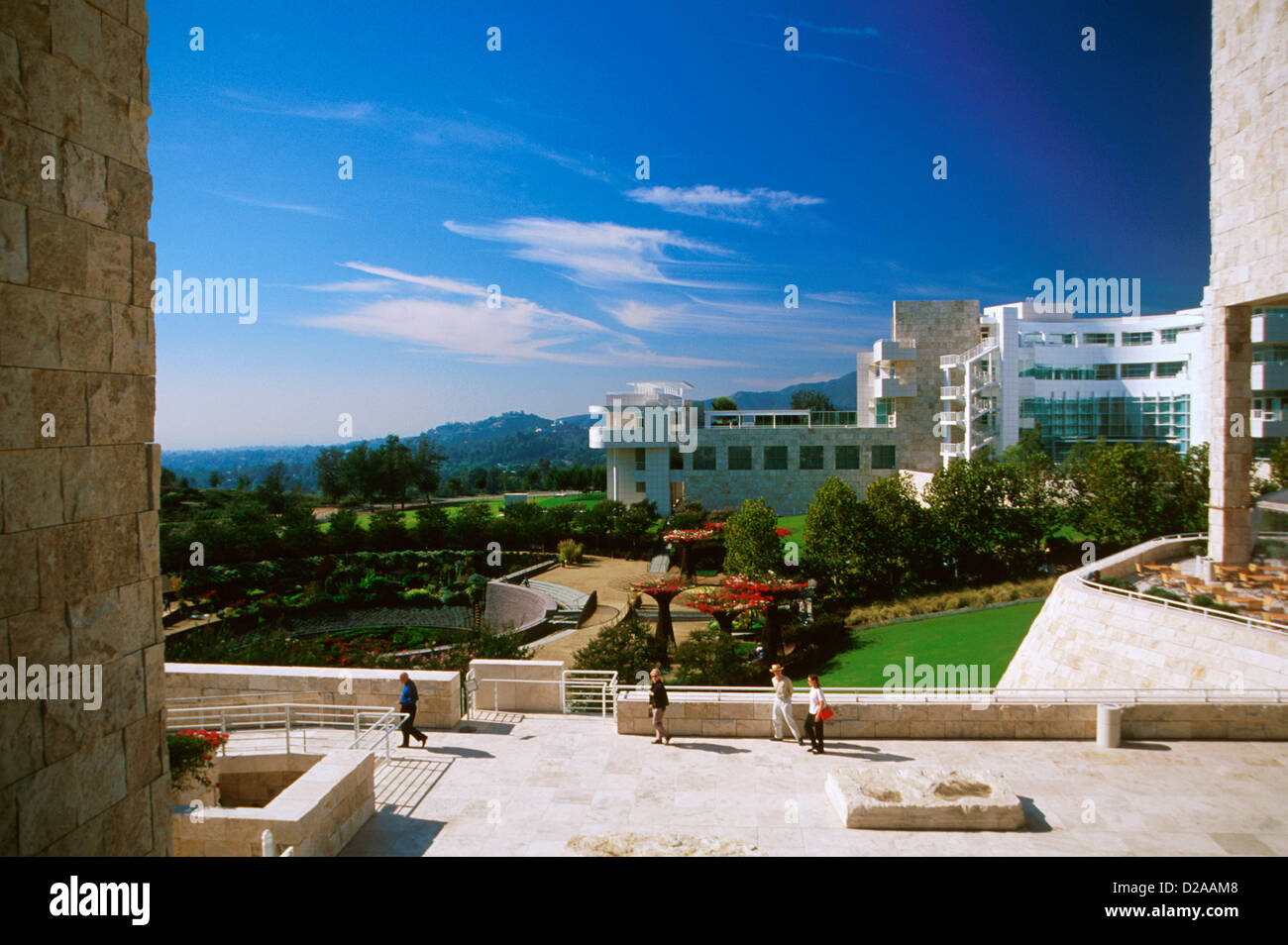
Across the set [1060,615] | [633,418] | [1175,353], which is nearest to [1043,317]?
[1175,353]

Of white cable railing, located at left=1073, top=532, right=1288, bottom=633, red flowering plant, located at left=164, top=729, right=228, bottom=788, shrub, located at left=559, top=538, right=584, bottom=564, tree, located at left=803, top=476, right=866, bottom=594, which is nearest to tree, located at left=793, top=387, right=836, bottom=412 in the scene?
shrub, located at left=559, top=538, right=584, bottom=564

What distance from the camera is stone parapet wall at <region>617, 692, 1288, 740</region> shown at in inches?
477

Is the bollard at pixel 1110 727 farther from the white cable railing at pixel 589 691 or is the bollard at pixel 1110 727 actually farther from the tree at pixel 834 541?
the tree at pixel 834 541

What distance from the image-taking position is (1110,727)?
11.7m

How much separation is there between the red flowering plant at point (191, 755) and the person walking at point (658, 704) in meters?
6.11

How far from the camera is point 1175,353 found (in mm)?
55031

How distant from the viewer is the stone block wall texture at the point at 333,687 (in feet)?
42.5

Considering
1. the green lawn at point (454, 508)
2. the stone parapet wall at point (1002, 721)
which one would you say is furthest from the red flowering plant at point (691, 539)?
the stone parapet wall at point (1002, 721)

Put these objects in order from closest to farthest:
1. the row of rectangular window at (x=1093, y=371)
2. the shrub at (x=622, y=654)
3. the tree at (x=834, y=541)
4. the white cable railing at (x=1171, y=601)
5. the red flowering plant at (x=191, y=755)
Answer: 1. the red flowering plant at (x=191, y=755)
2. the white cable railing at (x=1171, y=601)
3. the shrub at (x=622, y=654)
4. the tree at (x=834, y=541)
5. the row of rectangular window at (x=1093, y=371)

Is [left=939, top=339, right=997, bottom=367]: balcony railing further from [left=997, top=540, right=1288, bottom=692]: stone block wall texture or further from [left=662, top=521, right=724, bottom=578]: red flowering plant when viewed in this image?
[left=997, top=540, right=1288, bottom=692]: stone block wall texture

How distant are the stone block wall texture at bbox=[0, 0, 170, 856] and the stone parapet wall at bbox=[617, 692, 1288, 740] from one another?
8.12m

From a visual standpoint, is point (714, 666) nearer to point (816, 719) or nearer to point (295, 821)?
point (816, 719)

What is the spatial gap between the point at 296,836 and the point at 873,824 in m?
6.48

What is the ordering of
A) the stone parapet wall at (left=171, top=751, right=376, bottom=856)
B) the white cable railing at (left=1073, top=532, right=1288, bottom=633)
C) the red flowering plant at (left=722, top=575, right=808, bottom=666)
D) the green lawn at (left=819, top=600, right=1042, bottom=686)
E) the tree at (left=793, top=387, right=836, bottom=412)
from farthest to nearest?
the tree at (left=793, top=387, right=836, bottom=412)
the red flowering plant at (left=722, top=575, right=808, bottom=666)
the green lawn at (left=819, top=600, right=1042, bottom=686)
the white cable railing at (left=1073, top=532, right=1288, bottom=633)
the stone parapet wall at (left=171, top=751, right=376, bottom=856)
